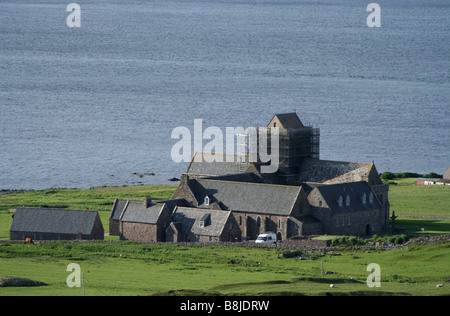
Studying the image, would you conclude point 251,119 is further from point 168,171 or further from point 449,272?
point 449,272

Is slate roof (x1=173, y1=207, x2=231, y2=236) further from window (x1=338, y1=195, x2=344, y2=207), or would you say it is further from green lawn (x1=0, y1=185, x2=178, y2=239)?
window (x1=338, y1=195, x2=344, y2=207)

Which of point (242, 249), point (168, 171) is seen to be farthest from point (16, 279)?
point (168, 171)

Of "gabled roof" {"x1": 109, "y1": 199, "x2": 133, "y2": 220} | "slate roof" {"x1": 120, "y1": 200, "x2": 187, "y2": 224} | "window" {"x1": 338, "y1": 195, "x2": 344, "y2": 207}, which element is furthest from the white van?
"gabled roof" {"x1": 109, "y1": 199, "x2": 133, "y2": 220}

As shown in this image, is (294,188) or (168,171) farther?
(168,171)

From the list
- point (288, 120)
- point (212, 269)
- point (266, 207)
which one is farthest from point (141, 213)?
point (288, 120)

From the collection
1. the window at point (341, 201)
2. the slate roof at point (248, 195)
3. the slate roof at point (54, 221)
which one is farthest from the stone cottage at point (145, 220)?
the window at point (341, 201)

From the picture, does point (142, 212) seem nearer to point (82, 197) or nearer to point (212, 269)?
point (212, 269)
